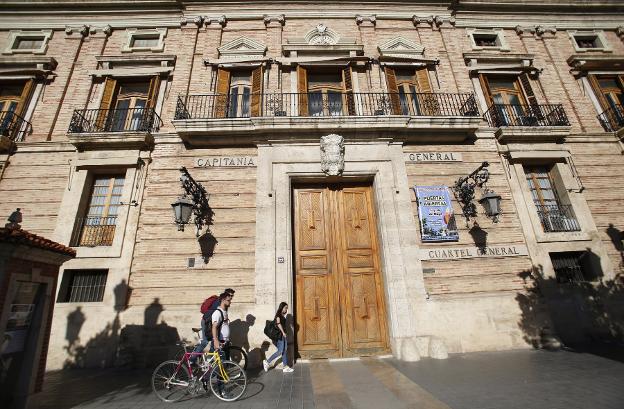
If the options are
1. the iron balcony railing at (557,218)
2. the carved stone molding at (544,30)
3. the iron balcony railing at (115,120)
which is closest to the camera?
the iron balcony railing at (557,218)

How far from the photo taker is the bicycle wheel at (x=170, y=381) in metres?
4.84

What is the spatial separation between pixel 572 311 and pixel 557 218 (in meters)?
2.84

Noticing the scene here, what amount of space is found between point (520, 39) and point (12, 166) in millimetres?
19494

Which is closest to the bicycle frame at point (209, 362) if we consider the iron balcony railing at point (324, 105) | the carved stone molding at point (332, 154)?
the carved stone molding at point (332, 154)

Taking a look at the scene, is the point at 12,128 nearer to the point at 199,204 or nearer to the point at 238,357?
the point at 199,204

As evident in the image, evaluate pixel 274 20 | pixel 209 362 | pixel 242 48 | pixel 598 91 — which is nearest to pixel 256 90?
pixel 242 48

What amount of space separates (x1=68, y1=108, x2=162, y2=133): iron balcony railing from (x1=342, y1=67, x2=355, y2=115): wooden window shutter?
252 inches

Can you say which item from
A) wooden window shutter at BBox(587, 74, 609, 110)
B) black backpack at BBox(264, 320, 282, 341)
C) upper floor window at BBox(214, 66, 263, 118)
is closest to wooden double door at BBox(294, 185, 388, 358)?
black backpack at BBox(264, 320, 282, 341)

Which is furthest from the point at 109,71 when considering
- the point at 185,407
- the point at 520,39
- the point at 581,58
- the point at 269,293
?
the point at 581,58

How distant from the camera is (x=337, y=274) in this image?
8.12 metres

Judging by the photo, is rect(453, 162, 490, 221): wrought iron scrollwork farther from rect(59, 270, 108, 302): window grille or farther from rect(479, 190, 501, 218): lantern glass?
rect(59, 270, 108, 302): window grille

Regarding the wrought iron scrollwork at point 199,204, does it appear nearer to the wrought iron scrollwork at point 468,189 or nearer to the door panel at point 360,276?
the door panel at point 360,276

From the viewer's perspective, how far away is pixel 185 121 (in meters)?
8.78

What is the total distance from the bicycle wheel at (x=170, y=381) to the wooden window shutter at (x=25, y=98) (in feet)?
35.4
